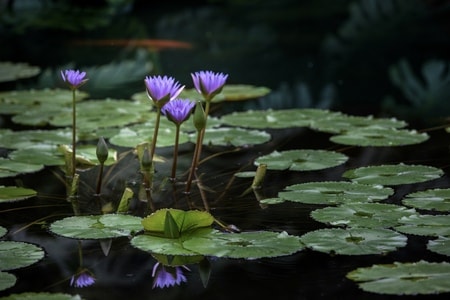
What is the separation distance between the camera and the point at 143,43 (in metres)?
A: 4.81

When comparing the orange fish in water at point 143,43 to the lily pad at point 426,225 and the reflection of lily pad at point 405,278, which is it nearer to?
the lily pad at point 426,225

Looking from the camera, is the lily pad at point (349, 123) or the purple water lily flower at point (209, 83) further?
the lily pad at point (349, 123)

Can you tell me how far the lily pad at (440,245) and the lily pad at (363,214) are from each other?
0.11 meters

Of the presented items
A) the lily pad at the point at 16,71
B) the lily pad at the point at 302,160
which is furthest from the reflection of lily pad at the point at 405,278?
the lily pad at the point at 16,71

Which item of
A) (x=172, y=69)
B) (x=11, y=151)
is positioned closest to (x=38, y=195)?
(x=11, y=151)

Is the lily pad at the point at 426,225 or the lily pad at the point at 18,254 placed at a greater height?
the lily pad at the point at 426,225

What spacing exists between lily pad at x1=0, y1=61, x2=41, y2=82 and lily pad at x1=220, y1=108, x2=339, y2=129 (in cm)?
129

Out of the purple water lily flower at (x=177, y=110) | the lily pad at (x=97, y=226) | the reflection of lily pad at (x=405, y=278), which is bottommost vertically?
the reflection of lily pad at (x=405, y=278)

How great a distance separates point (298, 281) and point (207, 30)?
12.4 ft

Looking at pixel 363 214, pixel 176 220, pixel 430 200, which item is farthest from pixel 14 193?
pixel 430 200

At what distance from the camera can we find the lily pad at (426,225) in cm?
179

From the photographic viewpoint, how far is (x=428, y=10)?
19.2 feet

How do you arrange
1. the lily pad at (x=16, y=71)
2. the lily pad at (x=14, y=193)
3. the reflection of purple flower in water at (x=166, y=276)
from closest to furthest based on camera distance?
the reflection of purple flower in water at (x=166, y=276)
the lily pad at (x=14, y=193)
the lily pad at (x=16, y=71)

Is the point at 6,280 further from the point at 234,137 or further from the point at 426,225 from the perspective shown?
the point at 234,137
